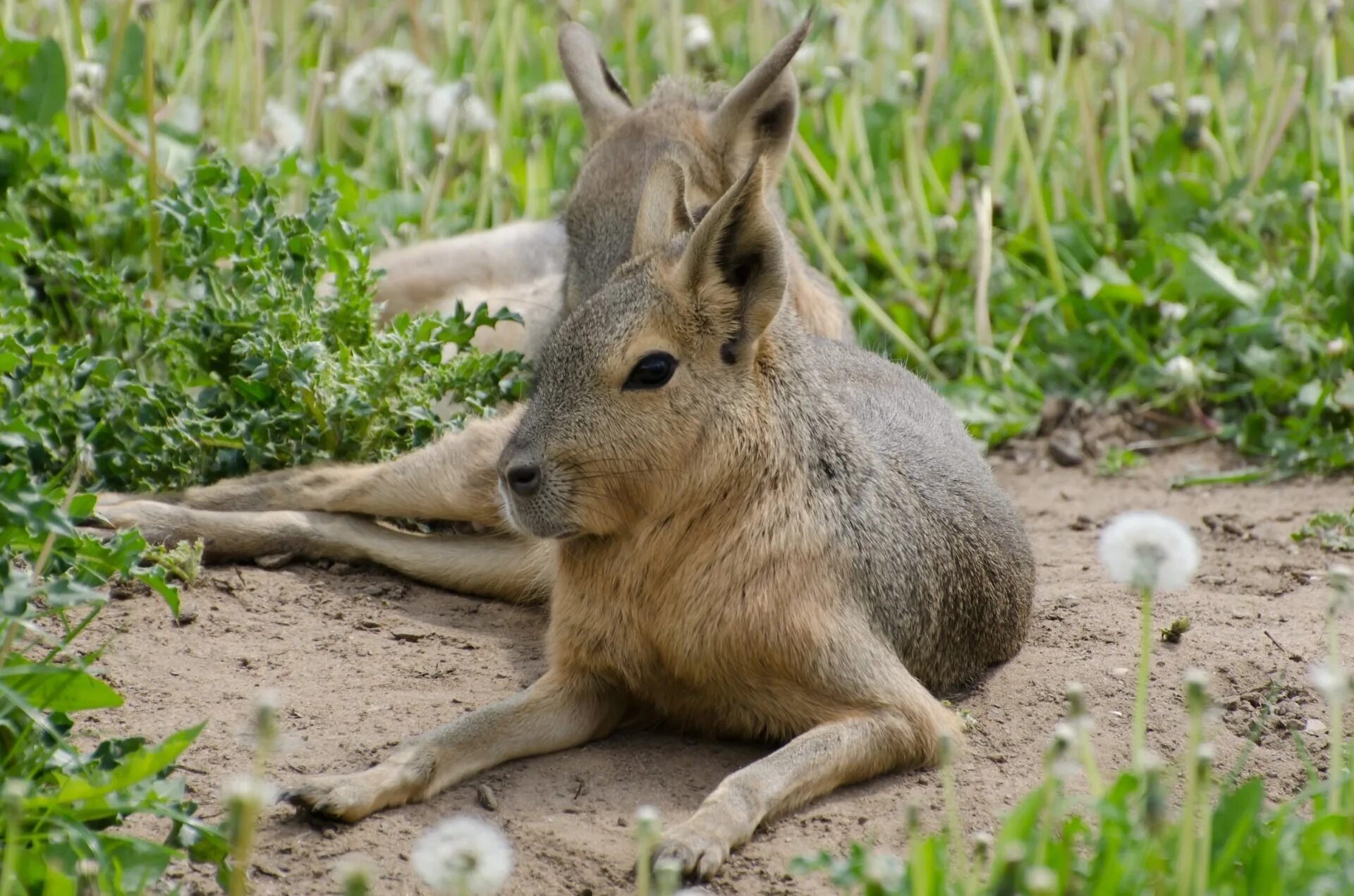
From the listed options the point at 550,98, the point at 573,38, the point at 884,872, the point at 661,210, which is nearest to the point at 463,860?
the point at 884,872

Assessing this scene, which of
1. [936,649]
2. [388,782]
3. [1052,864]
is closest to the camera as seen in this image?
[1052,864]

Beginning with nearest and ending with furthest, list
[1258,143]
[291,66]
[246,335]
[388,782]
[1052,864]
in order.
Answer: [1052,864] < [388,782] < [246,335] < [1258,143] < [291,66]

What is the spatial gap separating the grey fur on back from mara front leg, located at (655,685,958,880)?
0.89 ft

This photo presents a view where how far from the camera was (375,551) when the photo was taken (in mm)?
4828

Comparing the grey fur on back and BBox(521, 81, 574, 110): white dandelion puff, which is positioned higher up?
BBox(521, 81, 574, 110): white dandelion puff

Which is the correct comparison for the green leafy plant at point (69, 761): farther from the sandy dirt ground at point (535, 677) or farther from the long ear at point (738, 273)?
the long ear at point (738, 273)

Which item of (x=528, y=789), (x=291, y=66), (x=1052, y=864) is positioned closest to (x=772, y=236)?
(x=528, y=789)

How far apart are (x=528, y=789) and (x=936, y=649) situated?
1.09 metres

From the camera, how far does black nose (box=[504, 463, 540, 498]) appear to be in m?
3.63

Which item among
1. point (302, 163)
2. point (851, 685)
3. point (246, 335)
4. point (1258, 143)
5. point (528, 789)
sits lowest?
point (528, 789)

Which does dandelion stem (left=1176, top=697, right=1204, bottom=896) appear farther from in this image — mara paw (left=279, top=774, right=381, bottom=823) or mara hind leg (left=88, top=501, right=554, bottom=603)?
mara hind leg (left=88, top=501, right=554, bottom=603)

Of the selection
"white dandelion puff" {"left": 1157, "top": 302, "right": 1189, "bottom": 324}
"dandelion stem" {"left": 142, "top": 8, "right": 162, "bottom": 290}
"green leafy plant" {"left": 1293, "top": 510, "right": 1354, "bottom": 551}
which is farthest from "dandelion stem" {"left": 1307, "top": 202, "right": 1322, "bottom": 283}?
"dandelion stem" {"left": 142, "top": 8, "right": 162, "bottom": 290}

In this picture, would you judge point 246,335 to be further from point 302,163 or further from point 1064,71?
point 1064,71

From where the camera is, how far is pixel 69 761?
2.94 meters
